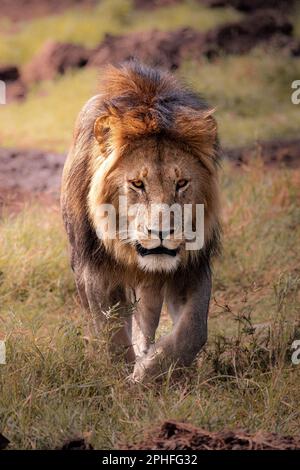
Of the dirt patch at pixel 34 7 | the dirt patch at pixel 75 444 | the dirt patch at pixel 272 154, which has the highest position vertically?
the dirt patch at pixel 34 7

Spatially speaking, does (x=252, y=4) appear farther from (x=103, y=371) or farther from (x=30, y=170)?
(x=103, y=371)

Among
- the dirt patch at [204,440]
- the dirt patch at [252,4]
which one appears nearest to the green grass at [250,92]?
the dirt patch at [252,4]

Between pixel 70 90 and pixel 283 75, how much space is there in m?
2.42

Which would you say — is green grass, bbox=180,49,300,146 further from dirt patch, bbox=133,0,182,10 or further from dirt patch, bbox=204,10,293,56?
dirt patch, bbox=133,0,182,10

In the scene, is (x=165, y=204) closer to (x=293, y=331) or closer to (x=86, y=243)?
(x=86, y=243)

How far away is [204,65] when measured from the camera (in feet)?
43.6

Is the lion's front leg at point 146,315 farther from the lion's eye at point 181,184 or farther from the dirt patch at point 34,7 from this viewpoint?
the dirt patch at point 34,7

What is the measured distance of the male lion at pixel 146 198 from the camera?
199 inches

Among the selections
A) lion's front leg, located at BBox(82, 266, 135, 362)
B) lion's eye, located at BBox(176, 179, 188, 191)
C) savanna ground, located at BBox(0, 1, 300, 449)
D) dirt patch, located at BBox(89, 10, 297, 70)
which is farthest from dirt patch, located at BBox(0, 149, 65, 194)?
lion's eye, located at BBox(176, 179, 188, 191)

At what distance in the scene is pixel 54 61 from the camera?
13328 mm

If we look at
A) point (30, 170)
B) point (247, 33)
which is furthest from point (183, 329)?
point (247, 33)

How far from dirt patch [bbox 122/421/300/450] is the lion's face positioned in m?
0.97

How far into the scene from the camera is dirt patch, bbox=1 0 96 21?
1545 cm
